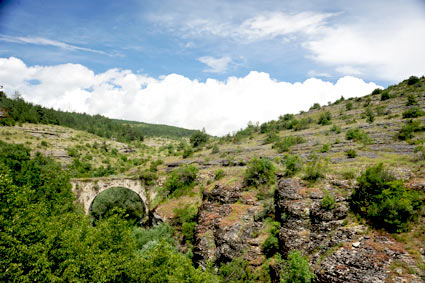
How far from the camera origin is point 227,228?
24.6m

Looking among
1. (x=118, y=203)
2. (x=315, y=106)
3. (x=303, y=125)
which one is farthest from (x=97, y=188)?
(x=315, y=106)

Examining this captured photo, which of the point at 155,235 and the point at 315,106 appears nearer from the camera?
the point at 155,235

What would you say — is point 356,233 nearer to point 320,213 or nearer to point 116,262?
point 320,213

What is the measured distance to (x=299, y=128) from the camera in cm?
5400

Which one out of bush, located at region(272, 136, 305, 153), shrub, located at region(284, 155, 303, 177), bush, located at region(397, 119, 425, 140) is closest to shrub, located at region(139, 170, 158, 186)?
bush, located at region(272, 136, 305, 153)

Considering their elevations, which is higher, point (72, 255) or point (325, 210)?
point (325, 210)

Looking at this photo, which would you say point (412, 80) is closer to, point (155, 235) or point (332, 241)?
point (332, 241)

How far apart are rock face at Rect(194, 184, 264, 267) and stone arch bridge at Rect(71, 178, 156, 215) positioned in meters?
17.4

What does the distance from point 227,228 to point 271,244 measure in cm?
539

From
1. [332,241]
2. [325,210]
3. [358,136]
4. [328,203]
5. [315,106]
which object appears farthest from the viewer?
[315,106]

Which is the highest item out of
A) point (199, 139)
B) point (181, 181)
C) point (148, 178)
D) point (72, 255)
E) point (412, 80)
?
point (412, 80)

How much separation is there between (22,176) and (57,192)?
15.8 ft

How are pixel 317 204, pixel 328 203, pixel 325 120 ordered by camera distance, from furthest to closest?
pixel 325 120 < pixel 317 204 < pixel 328 203

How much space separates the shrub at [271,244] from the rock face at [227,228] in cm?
61
